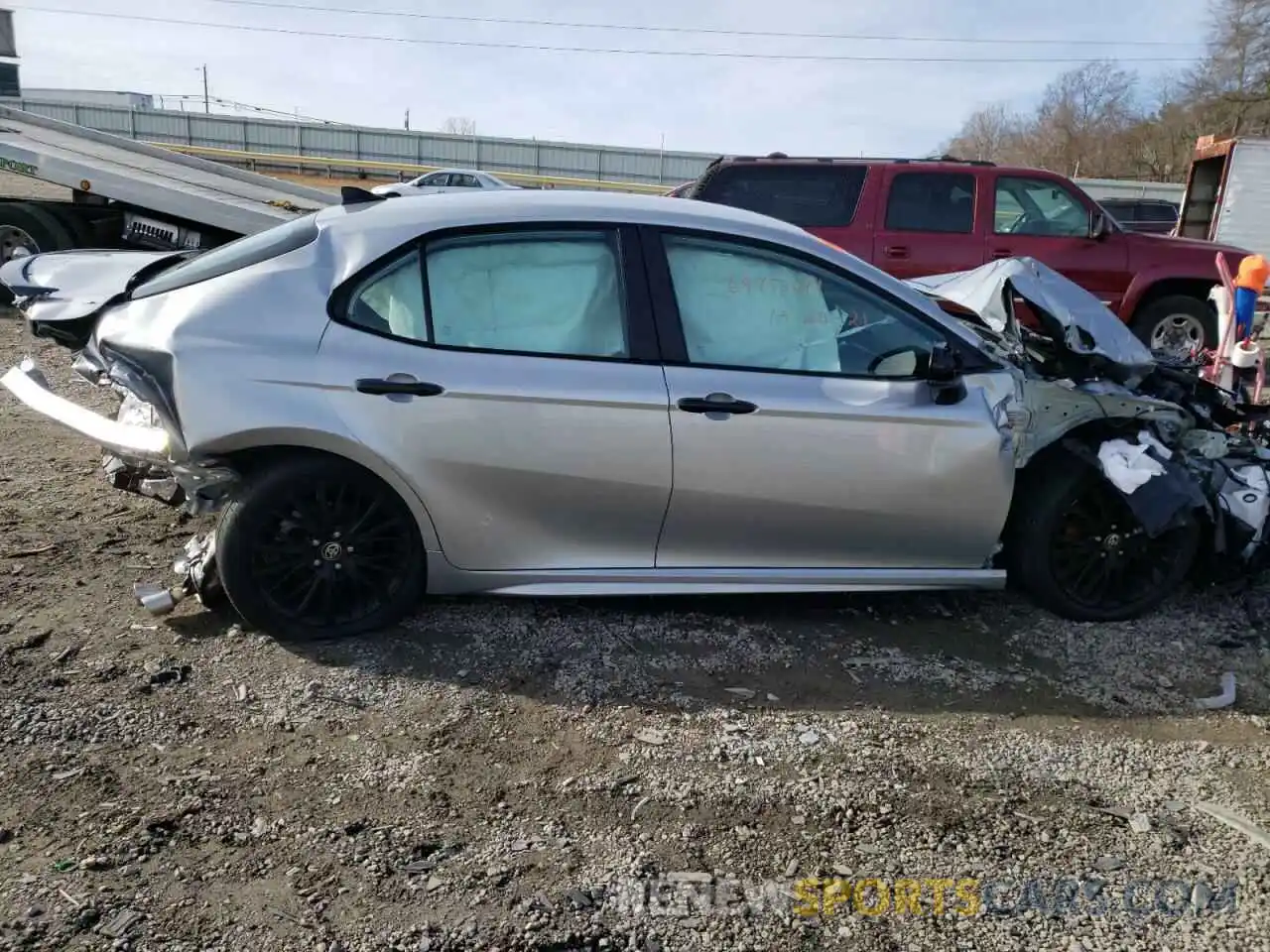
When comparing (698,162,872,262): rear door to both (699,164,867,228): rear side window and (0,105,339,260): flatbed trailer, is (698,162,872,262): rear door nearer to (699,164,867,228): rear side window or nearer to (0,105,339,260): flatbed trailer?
(699,164,867,228): rear side window

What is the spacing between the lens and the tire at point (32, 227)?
9.92 meters

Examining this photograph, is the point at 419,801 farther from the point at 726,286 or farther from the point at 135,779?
the point at 726,286

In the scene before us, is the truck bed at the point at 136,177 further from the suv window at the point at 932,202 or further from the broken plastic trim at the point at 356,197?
the broken plastic trim at the point at 356,197

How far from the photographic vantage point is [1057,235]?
881cm

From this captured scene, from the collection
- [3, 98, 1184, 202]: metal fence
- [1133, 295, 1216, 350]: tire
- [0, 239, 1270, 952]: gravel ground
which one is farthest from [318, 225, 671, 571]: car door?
[3, 98, 1184, 202]: metal fence

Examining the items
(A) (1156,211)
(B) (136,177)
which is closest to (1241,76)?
(A) (1156,211)

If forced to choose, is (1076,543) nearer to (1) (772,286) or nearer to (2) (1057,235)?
(1) (772,286)

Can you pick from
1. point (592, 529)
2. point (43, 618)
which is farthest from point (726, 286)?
point (43, 618)

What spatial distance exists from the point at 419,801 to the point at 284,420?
56.1 inches

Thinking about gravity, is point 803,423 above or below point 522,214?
below

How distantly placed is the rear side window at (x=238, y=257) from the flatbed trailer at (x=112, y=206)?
6.34m

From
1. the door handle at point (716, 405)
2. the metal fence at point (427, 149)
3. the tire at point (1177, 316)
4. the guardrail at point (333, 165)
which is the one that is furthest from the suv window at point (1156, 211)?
the door handle at point (716, 405)

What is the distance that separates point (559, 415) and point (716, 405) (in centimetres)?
58

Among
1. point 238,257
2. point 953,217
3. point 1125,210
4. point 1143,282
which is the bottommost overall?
point 1143,282
